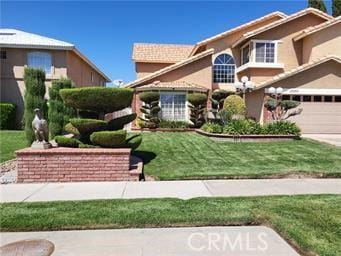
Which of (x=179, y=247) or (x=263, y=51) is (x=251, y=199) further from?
(x=263, y=51)

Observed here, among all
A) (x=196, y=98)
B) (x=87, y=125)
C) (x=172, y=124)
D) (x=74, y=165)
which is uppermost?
(x=196, y=98)

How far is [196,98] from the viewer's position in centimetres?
2117

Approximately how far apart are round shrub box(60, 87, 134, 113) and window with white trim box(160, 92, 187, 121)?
11860mm

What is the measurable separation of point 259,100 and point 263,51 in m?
4.22

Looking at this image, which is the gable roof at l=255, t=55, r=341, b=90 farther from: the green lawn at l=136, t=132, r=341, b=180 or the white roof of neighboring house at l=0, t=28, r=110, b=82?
the white roof of neighboring house at l=0, t=28, r=110, b=82

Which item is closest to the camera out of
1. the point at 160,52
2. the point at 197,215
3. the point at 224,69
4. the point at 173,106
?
the point at 197,215

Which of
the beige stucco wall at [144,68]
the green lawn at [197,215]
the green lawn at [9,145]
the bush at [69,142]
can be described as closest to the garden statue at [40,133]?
the bush at [69,142]

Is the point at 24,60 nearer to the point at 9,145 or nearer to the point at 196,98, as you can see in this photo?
the point at 9,145

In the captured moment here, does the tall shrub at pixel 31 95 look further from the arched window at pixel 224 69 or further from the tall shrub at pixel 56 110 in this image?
the arched window at pixel 224 69

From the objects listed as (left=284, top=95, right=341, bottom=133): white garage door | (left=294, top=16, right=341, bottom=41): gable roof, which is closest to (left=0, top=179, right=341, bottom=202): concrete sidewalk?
(left=284, top=95, right=341, bottom=133): white garage door

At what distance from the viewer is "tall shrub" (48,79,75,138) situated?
13070 millimetres

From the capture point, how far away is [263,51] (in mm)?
22625

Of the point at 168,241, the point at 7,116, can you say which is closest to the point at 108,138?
the point at 168,241

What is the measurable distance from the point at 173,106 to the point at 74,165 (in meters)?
13.4
